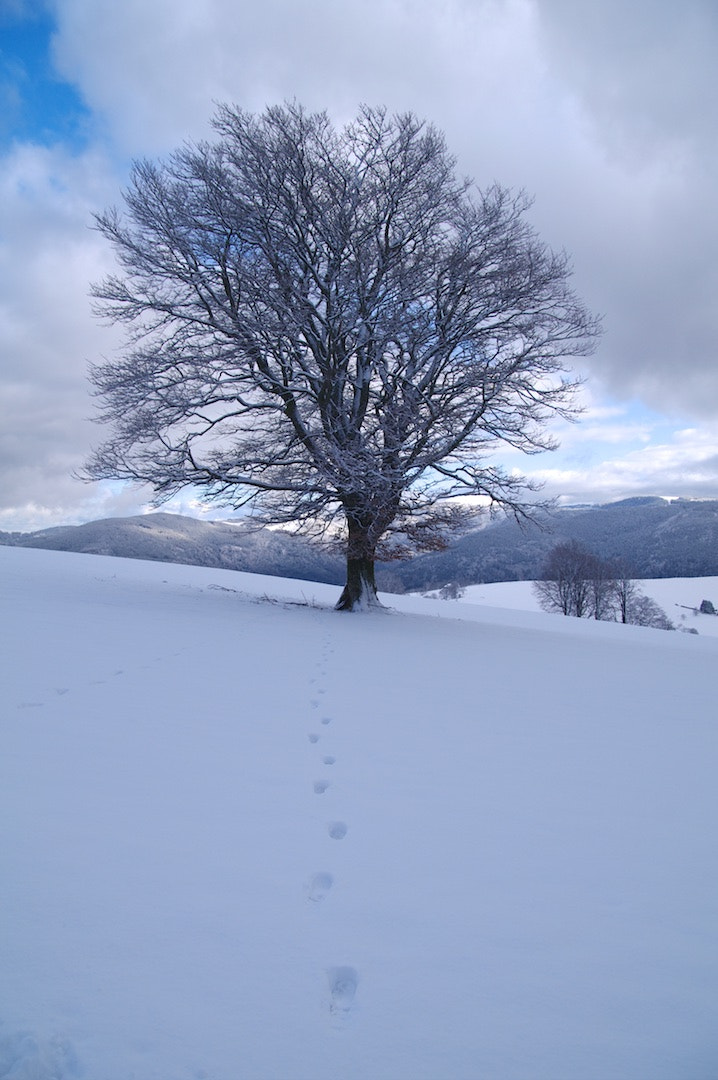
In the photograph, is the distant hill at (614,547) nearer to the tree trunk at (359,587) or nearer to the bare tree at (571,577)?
the bare tree at (571,577)

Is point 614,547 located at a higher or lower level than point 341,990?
higher

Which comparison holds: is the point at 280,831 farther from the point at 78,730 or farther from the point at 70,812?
the point at 78,730

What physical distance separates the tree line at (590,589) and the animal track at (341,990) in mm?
33008

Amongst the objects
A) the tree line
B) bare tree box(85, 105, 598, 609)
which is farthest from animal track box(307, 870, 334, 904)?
the tree line

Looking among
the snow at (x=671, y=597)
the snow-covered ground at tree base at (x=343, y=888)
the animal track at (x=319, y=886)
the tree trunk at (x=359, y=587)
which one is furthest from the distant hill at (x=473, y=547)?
the animal track at (x=319, y=886)

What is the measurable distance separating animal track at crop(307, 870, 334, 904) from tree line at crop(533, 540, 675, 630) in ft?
107

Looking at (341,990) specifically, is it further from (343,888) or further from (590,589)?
(590,589)

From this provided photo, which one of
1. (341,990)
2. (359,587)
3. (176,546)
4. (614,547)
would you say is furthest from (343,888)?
(614,547)

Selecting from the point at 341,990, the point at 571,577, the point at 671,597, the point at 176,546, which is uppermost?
the point at 176,546

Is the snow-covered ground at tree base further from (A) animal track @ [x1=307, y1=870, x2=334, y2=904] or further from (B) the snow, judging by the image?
(B) the snow

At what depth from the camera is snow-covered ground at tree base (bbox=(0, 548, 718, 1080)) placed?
147 centimetres

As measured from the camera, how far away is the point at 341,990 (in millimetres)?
1653

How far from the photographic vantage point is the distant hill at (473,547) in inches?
2571

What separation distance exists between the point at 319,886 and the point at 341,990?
1.60 ft
